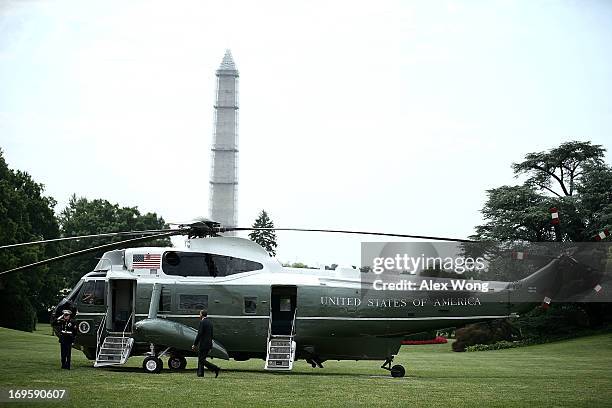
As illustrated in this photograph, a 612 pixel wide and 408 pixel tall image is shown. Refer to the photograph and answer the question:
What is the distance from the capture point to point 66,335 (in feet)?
75.6

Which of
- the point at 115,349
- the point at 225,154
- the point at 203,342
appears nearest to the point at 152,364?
the point at 115,349

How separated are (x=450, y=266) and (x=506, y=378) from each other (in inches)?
1294

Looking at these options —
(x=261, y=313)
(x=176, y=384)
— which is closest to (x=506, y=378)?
(x=261, y=313)

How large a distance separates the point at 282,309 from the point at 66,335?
6.17 metres

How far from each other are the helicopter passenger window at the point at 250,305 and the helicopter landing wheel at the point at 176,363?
231cm

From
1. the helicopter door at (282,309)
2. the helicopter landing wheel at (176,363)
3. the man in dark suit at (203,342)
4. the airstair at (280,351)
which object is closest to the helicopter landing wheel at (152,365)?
the helicopter landing wheel at (176,363)

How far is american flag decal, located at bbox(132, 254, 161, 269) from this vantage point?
2497 centimetres

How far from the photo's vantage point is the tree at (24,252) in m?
60.2

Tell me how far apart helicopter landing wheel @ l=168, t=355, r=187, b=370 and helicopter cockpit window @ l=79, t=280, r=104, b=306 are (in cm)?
275

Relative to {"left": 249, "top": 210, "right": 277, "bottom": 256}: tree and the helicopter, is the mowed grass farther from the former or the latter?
{"left": 249, "top": 210, "right": 277, "bottom": 256}: tree

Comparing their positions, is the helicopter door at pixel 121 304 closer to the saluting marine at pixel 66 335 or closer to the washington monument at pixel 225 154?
the saluting marine at pixel 66 335

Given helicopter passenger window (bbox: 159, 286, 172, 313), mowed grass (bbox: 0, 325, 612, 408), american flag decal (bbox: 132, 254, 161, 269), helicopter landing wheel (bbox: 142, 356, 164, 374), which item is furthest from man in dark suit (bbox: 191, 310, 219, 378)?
american flag decal (bbox: 132, 254, 161, 269)

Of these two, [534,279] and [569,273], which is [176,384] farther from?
[569,273]

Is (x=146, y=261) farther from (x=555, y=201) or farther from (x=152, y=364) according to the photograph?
(x=555, y=201)
